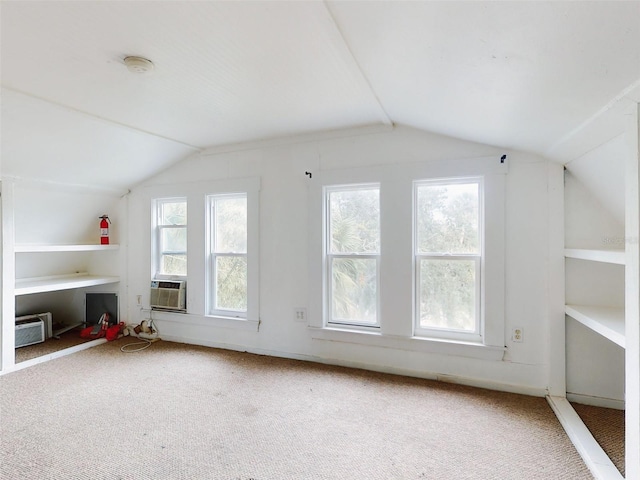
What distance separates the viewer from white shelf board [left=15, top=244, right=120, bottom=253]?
315cm

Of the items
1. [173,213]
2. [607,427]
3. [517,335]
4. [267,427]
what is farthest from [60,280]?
[607,427]

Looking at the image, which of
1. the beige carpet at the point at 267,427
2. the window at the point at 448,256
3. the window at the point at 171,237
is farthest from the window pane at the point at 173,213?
the window at the point at 448,256

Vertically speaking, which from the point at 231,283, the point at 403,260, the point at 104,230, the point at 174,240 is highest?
the point at 104,230

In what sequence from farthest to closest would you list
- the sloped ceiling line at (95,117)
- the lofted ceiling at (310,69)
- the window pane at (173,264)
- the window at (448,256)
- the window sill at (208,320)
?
the window pane at (173,264)
the window sill at (208,320)
the window at (448,256)
the sloped ceiling line at (95,117)
the lofted ceiling at (310,69)

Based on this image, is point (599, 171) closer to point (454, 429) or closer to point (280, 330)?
point (454, 429)

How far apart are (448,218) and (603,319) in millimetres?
1219

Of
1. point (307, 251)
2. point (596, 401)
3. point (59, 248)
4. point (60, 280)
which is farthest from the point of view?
point (60, 280)

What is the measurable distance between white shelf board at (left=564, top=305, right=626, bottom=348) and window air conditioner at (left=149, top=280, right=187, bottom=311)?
12.1ft

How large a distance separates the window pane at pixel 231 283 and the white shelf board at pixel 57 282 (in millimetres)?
1485

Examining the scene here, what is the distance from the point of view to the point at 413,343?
278 centimetres

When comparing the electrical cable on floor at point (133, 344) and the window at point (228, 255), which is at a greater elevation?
the window at point (228, 255)

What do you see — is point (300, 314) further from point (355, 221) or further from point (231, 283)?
point (355, 221)

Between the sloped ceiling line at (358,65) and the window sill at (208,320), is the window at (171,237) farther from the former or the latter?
the sloped ceiling line at (358,65)

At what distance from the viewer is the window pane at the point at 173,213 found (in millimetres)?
3890
